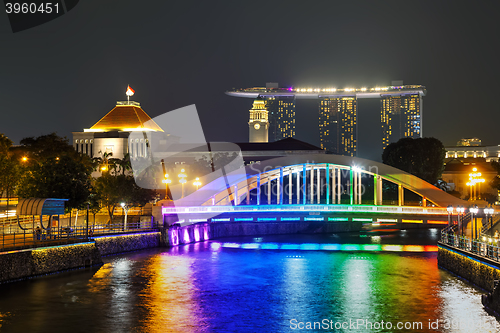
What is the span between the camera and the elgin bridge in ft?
165

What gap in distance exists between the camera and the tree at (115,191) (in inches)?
2170

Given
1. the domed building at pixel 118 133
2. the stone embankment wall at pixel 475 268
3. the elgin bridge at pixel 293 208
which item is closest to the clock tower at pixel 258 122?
the domed building at pixel 118 133

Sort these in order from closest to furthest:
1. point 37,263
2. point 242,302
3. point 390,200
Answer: point 242,302 → point 37,263 → point 390,200

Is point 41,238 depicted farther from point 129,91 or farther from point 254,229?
point 129,91

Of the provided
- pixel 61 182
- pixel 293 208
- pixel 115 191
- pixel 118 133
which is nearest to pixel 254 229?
pixel 293 208

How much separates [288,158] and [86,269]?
35.9 metres

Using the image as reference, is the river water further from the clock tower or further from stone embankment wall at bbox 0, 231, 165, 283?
the clock tower

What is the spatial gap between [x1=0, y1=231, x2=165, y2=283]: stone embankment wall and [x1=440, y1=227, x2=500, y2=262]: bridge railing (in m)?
21.9

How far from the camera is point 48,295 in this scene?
2780cm

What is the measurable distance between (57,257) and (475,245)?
23.0 meters

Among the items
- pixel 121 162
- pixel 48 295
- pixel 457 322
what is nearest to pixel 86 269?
pixel 48 295

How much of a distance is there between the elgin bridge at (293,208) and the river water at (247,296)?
6783mm

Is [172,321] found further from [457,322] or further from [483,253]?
[483,253]

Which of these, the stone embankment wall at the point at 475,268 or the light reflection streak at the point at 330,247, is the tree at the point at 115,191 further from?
the stone embankment wall at the point at 475,268
